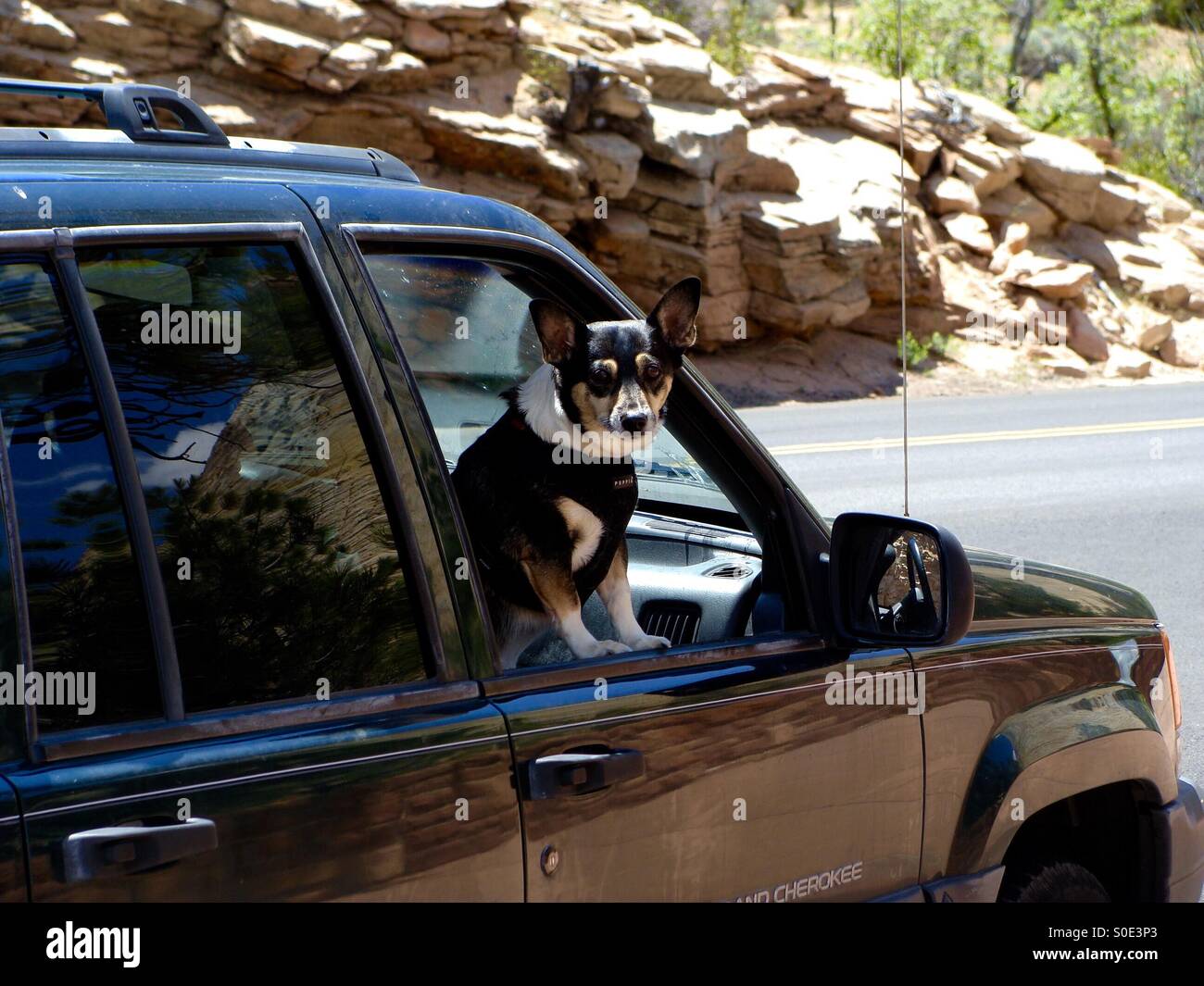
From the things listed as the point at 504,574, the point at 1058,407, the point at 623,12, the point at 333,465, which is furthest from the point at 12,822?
the point at 623,12

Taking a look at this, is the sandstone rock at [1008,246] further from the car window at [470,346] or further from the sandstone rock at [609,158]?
the car window at [470,346]

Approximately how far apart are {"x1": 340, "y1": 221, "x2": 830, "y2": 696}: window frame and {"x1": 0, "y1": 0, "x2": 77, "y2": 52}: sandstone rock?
55.7 ft

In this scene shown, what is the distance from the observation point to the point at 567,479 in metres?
2.77

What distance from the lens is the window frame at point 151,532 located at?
1801mm

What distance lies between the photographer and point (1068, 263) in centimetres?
2425

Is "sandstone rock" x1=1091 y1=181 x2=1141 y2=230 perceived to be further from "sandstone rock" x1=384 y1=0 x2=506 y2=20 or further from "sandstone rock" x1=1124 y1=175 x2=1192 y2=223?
"sandstone rock" x1=384 y1=0 x2=506 y2=20

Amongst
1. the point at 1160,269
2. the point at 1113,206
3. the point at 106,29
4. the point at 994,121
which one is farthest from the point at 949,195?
the point at 106,29

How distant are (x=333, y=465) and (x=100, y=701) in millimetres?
509

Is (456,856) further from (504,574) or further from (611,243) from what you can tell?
(611,243)

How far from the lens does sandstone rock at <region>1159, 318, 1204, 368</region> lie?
24.0 meters

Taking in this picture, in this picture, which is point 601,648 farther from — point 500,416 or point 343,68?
point 343,68

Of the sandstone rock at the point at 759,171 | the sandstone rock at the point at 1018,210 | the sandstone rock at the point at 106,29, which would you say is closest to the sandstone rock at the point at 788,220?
the sandstone rock at the point at 759,171

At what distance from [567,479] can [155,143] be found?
3.16ft

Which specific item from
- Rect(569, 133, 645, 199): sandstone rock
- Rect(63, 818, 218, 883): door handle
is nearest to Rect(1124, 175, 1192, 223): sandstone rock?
Rect(569, 133, 645, 199): sandstone rock
